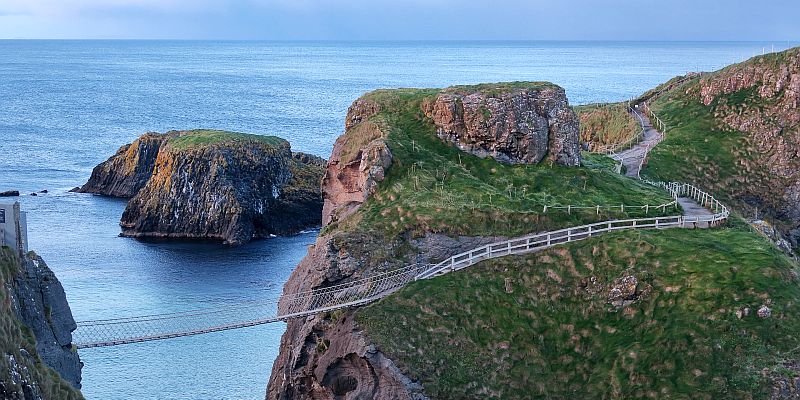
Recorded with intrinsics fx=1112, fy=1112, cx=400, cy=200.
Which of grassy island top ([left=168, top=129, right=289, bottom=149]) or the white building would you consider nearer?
the white building

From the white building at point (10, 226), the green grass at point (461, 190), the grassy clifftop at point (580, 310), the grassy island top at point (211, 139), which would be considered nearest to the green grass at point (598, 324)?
the grassy clifftop at point (580, 310)

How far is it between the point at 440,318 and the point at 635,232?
12827 millimetres

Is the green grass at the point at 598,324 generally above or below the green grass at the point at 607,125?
below

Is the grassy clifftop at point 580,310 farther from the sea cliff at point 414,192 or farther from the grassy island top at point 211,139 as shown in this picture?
the grassy island top at point 211,139

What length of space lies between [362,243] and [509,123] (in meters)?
15.8

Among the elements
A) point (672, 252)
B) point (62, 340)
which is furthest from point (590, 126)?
point (62, 340)

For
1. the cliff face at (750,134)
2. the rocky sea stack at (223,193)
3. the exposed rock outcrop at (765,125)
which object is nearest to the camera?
the cliff face at (750,134)

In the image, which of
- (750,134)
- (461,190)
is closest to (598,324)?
(461,190)

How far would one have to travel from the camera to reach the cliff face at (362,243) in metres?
54.2

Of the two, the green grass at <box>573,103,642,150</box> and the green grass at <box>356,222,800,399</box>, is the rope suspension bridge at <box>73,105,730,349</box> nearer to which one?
the green grass at <box>356,222,800,399</box>

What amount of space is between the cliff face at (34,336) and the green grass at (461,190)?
19.4 meters

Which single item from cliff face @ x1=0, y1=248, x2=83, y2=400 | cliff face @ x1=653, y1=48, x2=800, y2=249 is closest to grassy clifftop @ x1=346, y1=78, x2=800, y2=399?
cliff face @ x1=0, y1=248, x2=83, y2=400

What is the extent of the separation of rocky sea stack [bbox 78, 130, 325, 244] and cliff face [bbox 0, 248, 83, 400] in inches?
2125

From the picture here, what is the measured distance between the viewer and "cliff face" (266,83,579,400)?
54188 millimetres
